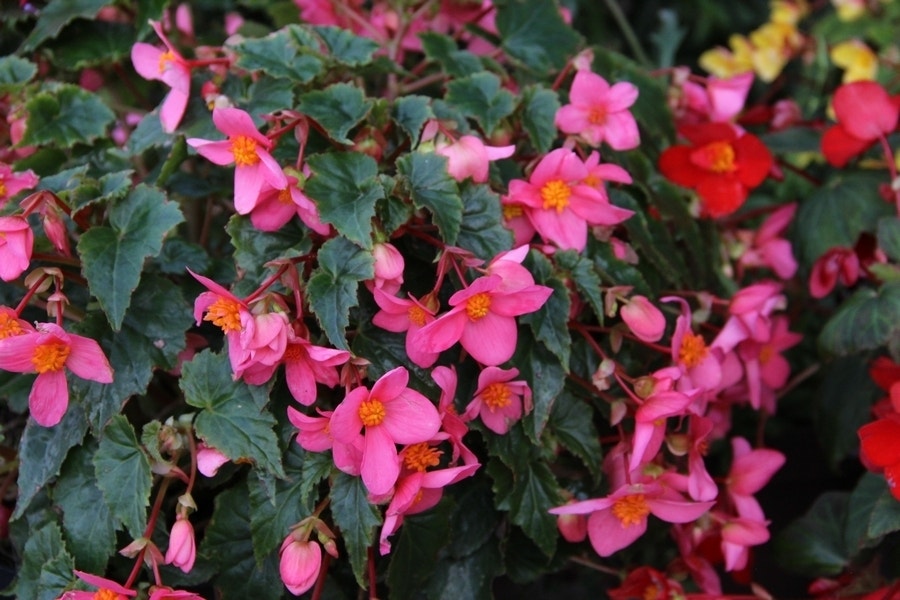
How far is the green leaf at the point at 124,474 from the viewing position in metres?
0.76

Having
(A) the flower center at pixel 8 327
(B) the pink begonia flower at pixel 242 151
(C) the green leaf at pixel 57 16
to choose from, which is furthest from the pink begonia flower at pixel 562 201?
(C) the green leaf at pixel 57 16

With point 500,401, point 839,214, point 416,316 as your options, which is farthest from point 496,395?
point 839,214

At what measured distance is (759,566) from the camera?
1370mm

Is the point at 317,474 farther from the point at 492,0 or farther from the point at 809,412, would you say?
the point at 809,412

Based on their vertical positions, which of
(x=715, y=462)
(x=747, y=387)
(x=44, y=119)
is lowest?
(x=715, y=462)

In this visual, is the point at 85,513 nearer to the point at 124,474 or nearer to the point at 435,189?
the point at 124,474

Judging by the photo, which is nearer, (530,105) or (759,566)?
(530,105)

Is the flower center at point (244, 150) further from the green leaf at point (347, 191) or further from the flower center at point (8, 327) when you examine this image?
the flower center at point (8, 327)

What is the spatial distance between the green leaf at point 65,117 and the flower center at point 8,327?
30cm

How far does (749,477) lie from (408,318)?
0.48 meters

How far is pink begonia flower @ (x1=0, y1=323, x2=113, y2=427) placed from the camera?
73cm

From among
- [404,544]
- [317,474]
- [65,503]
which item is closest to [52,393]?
[65,503]

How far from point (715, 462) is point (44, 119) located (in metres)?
1.15

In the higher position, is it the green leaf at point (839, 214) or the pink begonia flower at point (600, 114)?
the pink begonia flower at point (600, 114)
